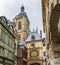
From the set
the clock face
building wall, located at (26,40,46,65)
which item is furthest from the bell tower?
the clock face

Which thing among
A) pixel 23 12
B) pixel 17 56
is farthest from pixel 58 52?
pixel 23 12

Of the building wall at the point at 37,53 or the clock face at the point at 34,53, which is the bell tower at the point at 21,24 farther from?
the clock face at the point at 34,53

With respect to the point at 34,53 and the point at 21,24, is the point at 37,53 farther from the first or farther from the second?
the point at 21,24

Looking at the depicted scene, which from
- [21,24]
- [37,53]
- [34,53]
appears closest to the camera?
[34,53]

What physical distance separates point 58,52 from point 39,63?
165 feet

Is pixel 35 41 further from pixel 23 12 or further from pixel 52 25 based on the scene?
pixel 52 25

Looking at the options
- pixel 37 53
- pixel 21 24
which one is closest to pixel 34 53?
pixel 37 53

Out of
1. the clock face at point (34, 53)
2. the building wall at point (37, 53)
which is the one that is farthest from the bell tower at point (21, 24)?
the clock face at point (34, 53)

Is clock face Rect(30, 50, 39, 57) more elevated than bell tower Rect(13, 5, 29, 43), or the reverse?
bell tower Rect(13, 5, 29, 43)

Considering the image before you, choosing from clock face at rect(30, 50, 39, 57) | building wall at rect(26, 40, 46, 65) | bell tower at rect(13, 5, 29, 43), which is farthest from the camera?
bell tower at rect(13, 5, 29, 43)

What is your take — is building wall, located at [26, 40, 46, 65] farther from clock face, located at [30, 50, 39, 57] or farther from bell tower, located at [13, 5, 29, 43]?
bell tower, located at [13, 5, 29, 43]

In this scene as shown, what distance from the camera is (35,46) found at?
57688 mm

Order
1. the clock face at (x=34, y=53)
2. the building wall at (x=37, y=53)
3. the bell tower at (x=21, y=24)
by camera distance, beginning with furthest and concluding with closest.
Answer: the bell tower at (x=21, y=24) → the clock face at (x=34, y=53) → the building wall at (x=37, y=53)

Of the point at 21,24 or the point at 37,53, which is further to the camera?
the point at 21,24
